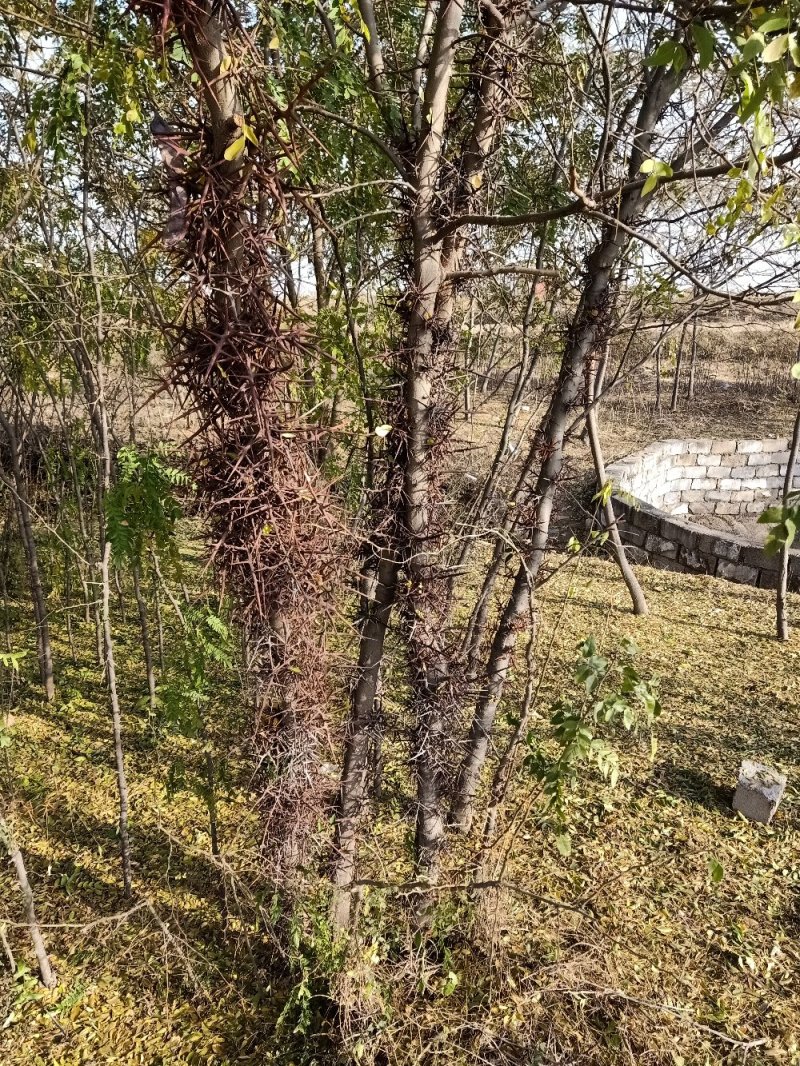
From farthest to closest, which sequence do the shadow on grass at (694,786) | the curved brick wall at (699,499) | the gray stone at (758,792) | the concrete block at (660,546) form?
1. the concrete block at (660,546)
2. the curved brick wall at (699,499)
3. the shadow on grass at (694,786)
4. the gray stone at (758,792)

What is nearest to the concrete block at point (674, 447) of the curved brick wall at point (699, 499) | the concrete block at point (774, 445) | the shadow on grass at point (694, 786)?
the curved brick wall at point (699, 499)

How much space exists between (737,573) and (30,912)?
6.76 meters

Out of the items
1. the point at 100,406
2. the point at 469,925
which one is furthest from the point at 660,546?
the point at 100,406

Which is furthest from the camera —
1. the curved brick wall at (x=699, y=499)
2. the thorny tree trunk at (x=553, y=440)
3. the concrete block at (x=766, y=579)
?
the curved brick wall at (x=699, y=499)

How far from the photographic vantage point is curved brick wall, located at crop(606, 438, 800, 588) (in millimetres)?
7043

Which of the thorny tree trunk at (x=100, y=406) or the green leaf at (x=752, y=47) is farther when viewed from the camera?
the thorny tree trunk at (x=100, y=406)

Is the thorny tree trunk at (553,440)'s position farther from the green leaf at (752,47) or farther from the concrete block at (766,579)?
the concrete block at (766,579)

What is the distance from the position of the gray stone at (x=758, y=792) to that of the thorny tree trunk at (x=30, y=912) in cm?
337

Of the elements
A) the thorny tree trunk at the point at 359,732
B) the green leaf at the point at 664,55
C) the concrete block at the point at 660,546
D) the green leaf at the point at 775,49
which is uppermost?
the green leaf at the point at 664,55

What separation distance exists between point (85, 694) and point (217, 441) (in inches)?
134

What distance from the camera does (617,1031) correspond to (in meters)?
2.39

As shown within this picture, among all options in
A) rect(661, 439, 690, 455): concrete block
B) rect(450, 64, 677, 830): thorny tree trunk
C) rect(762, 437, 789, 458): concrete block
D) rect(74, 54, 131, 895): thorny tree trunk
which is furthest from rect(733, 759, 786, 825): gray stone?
rect(762, 437, 789, 458): concrete block

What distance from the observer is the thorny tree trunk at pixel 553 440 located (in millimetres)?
2891

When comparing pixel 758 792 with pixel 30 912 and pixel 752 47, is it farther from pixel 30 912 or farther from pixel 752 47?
pixel 752 47
